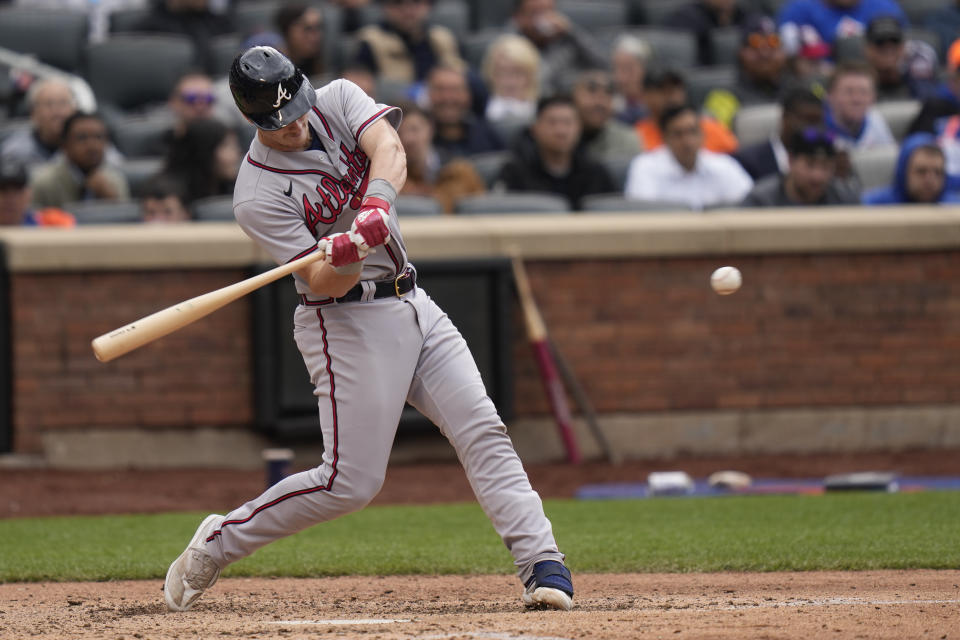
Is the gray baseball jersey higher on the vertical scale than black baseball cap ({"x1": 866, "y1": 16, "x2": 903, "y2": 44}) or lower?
lower

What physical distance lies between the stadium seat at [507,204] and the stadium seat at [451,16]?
3.45 m

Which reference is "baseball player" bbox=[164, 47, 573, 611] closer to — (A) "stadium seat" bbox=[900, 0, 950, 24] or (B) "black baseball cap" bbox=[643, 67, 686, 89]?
(B) "black baseball cap" bbox=[643, 67, 686, 89]

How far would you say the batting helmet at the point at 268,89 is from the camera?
14.3ft

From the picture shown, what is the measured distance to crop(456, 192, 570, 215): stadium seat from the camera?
360 inches

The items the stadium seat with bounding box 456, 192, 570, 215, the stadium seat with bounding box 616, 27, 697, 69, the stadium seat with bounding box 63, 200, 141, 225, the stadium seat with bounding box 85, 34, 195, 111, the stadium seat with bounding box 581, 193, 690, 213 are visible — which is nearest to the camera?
the stadium seat with bounding box 63, 200, 141, 225

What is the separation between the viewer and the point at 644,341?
9102 mm

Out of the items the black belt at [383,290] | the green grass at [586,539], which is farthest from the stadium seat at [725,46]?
the black belt at [383,290]

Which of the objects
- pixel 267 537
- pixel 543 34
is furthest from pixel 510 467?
pixel 543 34

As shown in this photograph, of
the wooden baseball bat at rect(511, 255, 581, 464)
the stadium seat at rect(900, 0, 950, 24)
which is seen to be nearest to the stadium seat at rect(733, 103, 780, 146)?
the wooden baseball bat at rect(511, 255, 581, 464)

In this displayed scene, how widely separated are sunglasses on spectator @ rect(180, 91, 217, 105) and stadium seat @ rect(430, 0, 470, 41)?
10.5ft

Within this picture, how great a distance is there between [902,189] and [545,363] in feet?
8.88

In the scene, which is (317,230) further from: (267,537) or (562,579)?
(562,579)

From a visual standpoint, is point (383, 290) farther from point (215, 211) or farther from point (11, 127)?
point (11, 127)

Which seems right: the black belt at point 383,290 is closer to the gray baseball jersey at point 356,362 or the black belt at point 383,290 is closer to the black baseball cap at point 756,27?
the gray baseball jersey at point 356,362
